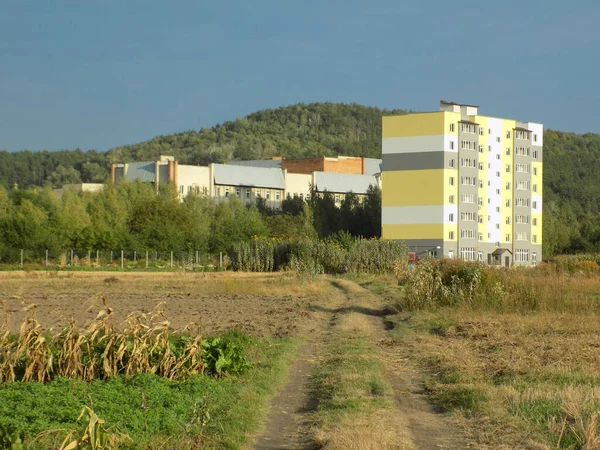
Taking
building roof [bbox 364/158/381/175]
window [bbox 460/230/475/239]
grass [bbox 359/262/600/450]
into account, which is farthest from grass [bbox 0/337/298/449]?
building roof [bbox 364/158/381/175]

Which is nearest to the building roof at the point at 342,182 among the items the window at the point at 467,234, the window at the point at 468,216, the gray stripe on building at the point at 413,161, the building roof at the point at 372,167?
the building roof at the point at 372,167

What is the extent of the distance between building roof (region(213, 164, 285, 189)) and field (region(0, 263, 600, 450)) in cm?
8958

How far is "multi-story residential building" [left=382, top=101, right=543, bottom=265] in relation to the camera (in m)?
91.2

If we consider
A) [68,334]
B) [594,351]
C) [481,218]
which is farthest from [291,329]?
[481,218]

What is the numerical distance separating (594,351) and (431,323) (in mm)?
7334

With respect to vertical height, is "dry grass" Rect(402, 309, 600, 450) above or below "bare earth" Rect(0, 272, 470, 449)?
above

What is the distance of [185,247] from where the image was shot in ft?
266

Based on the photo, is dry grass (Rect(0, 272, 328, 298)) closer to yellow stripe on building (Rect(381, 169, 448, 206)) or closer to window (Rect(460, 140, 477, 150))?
yellow stripe on building (Rect(381, 169, 448, 206))

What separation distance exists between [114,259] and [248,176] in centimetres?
4543

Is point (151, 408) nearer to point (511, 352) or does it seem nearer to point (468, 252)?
point (511, 352)

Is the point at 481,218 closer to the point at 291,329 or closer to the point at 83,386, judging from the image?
the point at 291,329

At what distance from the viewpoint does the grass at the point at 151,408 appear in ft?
30.2

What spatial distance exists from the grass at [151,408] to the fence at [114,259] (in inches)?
2112

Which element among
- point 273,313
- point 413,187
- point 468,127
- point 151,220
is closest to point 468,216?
point 413,187
